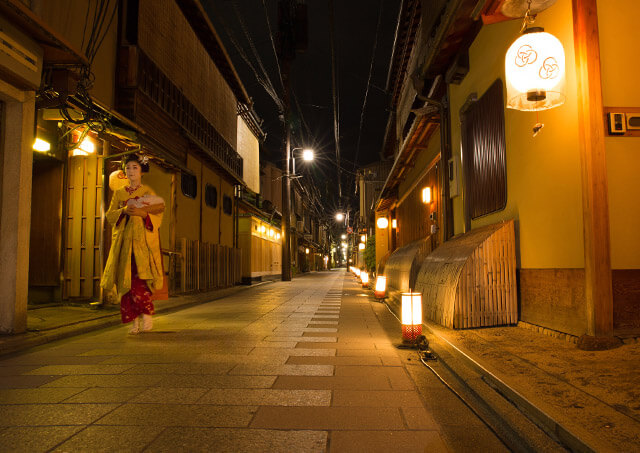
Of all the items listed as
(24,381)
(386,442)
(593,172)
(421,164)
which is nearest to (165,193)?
(421,164)

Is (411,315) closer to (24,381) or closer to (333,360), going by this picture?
(333,360)

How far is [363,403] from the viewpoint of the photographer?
4172 mm

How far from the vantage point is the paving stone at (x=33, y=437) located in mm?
3061

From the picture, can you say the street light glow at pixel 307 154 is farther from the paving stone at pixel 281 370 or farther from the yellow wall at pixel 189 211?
the paving stone at pixel 281 370

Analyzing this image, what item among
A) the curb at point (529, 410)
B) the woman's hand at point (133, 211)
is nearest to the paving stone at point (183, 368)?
the curb at point (529, 410)

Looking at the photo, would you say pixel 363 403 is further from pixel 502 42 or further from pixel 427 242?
pixel 427 242

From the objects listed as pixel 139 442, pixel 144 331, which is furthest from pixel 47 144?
pixel 139 442

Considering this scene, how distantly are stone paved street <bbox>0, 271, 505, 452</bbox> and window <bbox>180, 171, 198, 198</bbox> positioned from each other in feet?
30.6

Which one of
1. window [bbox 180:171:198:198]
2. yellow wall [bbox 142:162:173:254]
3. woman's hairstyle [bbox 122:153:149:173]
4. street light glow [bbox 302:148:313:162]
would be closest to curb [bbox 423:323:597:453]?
woman's hairstyle [bbox 122:153:149:173]

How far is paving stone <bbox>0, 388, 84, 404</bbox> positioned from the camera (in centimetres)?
413

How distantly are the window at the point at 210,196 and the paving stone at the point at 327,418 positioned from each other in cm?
1592

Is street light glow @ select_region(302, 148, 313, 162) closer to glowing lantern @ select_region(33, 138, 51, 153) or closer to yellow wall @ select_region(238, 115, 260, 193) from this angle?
yellow wall @ select_region(238, 115, 260, 193)

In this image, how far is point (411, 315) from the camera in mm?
6723

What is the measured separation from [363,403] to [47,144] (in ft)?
34.4
